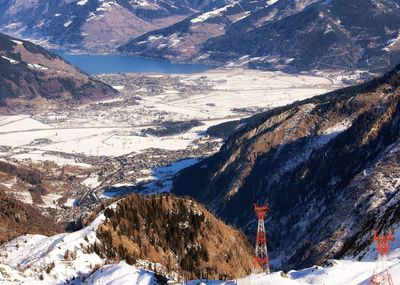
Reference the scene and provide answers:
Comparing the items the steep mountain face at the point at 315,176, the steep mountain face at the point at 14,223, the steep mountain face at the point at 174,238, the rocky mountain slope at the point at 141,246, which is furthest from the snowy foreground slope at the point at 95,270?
the steep mountain face at the point at 14,223

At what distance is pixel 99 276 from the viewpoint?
46.7 meters

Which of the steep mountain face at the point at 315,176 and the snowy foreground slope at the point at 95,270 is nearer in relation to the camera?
the snowy foreground slope at the point at 95,270

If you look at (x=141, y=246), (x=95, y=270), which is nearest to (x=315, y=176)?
(x=141, y=246)

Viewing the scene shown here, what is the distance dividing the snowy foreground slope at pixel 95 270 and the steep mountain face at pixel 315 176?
1217 centimetres

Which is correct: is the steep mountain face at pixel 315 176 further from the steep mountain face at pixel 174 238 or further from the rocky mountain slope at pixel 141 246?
the rocky mountain slope at pixel 141 246

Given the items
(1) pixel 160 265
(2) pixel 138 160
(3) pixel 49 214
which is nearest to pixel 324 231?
(1) pixel 160 265

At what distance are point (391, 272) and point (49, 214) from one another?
3642 inches

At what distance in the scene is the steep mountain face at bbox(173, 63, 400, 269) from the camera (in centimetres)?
7556

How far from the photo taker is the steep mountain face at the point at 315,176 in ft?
248

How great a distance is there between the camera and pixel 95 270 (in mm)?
48875

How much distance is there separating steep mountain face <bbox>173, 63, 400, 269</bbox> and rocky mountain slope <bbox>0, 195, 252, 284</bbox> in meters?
11.6

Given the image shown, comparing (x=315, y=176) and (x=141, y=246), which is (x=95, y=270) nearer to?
(x=141, y=246)

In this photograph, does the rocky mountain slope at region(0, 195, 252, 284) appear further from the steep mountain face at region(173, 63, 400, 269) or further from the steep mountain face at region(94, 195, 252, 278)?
the steep mountain face at region(173, 63, 400, 269)

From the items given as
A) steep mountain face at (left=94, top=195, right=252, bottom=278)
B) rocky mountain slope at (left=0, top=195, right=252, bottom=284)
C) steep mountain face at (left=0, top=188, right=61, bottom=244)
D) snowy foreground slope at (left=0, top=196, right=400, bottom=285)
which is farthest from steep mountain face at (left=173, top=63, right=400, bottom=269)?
steep mountain face at (left=0, top=188, right=61, bottom=244)
